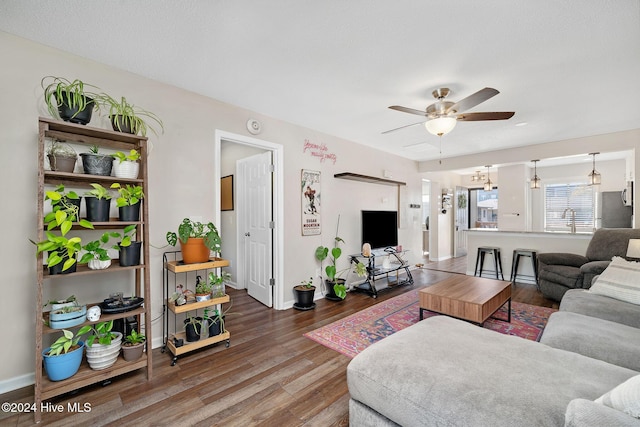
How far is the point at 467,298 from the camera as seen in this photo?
2.76 m

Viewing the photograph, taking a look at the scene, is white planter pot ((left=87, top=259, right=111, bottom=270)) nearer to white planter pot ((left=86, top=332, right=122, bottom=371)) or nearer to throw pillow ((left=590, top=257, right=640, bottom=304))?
white planter pot ((left=86, top=332, right=122, bottom=371))

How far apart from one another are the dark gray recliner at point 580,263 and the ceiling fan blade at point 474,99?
98.3 inches

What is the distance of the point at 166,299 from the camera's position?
2.58 meters

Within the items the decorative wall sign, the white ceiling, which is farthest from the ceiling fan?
the decorative wall sign

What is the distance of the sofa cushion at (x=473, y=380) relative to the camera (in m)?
1.03

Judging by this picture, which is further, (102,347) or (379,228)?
(379,228)

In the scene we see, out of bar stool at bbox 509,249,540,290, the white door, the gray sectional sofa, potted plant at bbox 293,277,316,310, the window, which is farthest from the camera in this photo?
the window

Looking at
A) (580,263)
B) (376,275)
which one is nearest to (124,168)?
(376,275)

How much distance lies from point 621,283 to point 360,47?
9.67 ft

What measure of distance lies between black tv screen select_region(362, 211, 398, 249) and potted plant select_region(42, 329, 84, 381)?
145 inches

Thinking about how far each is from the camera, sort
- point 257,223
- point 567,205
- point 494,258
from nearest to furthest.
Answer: point 257,223
point 494,258
point 567,205

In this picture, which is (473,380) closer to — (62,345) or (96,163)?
(62,345)

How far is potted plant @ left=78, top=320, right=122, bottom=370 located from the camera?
1950mm

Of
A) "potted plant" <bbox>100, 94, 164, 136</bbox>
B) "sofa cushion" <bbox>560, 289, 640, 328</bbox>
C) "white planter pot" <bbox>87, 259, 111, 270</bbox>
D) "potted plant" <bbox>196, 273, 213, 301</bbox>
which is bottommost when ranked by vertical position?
"sofa cushion" <bbox>560, 289, 640, 328</bbox>
